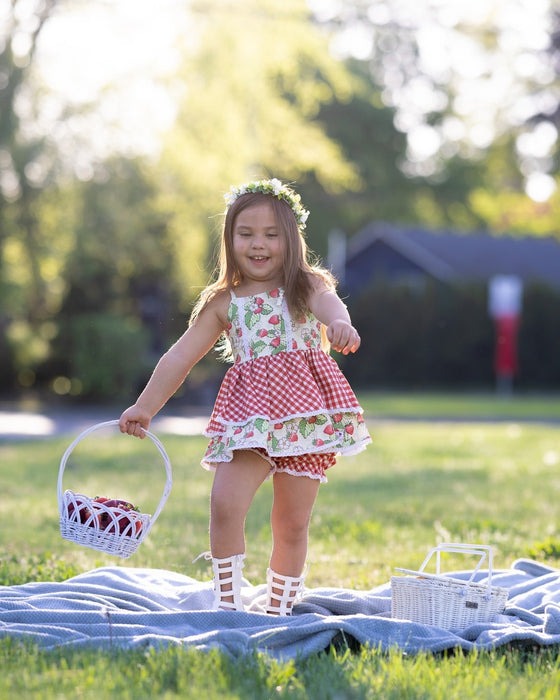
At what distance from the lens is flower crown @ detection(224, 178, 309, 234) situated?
396cm

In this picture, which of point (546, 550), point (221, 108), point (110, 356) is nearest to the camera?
point (546, 550)

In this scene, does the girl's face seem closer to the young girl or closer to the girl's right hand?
the young girl

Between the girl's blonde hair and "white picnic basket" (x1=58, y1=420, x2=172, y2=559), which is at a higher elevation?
the girl's blonde hair

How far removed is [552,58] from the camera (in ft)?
80.5

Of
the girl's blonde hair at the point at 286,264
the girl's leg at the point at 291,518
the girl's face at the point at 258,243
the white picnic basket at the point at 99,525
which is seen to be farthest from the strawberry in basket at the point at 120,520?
the girl's face at the point at 258,243

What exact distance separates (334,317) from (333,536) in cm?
214

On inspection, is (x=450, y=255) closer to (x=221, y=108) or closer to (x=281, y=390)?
(x=221, y=108)

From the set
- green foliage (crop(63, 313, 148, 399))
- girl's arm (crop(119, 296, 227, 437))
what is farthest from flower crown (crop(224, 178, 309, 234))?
green foliage (crop(63, 313, 148, 399))

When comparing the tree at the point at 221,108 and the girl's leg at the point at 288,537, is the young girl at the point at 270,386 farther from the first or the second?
the tree at the point at 221,108

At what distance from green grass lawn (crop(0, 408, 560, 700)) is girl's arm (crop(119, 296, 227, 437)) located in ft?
3.10

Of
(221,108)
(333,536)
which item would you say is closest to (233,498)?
(333,536)

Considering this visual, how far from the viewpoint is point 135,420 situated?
3852 millimetres

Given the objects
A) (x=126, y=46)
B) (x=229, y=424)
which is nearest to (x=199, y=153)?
(x=126, y=46)

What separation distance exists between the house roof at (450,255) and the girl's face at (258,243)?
2726cm
